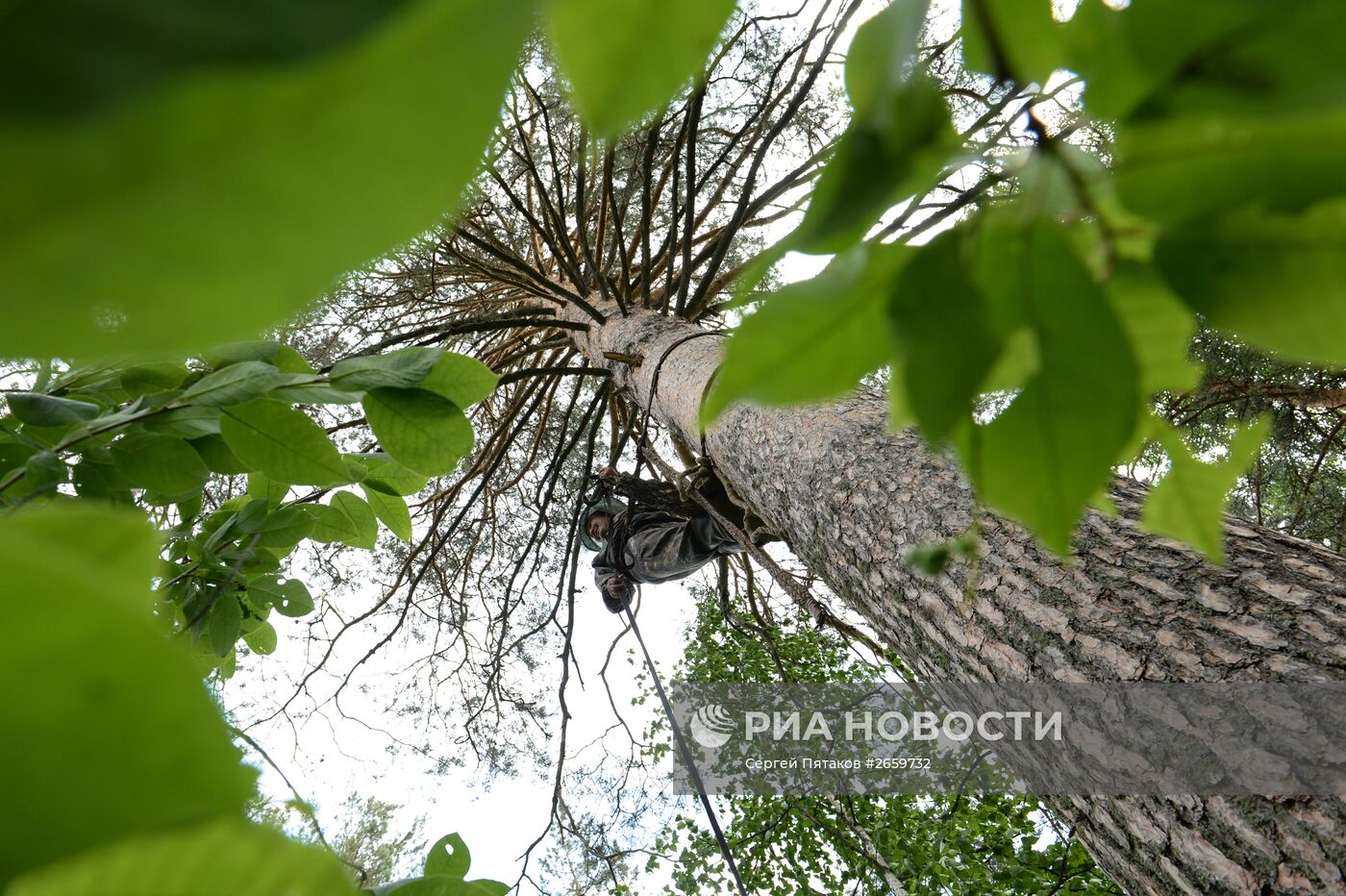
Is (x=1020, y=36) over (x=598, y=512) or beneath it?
beneath

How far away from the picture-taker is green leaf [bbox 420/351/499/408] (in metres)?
0.56

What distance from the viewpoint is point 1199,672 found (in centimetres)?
65

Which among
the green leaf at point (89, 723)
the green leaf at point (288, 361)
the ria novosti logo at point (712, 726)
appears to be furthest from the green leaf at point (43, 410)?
the ria novosti logo at point (712, 726)

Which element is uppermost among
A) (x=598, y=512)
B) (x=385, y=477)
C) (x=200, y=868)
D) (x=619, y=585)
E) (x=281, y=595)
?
(x=598, y=512)

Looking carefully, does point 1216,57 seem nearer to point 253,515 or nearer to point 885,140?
point 885,140

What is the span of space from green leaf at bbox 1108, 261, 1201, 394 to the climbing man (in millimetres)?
1655

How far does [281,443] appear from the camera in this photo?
526mm

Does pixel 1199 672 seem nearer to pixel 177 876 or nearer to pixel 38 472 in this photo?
pixel 177 876

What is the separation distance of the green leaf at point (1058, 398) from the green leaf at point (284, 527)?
77 centimetres

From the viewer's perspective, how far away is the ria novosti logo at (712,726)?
161 inches

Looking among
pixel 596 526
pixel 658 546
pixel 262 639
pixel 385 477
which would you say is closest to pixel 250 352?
pixel 385 477

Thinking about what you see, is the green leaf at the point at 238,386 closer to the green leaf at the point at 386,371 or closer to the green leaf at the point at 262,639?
the green leaf at the point at 386,371

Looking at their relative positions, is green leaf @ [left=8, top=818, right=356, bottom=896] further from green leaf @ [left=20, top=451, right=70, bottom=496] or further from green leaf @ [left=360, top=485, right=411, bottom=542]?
green leaf @ [left=360, top=485, right=411, bottom=542]

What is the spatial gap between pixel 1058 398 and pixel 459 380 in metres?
0.46
